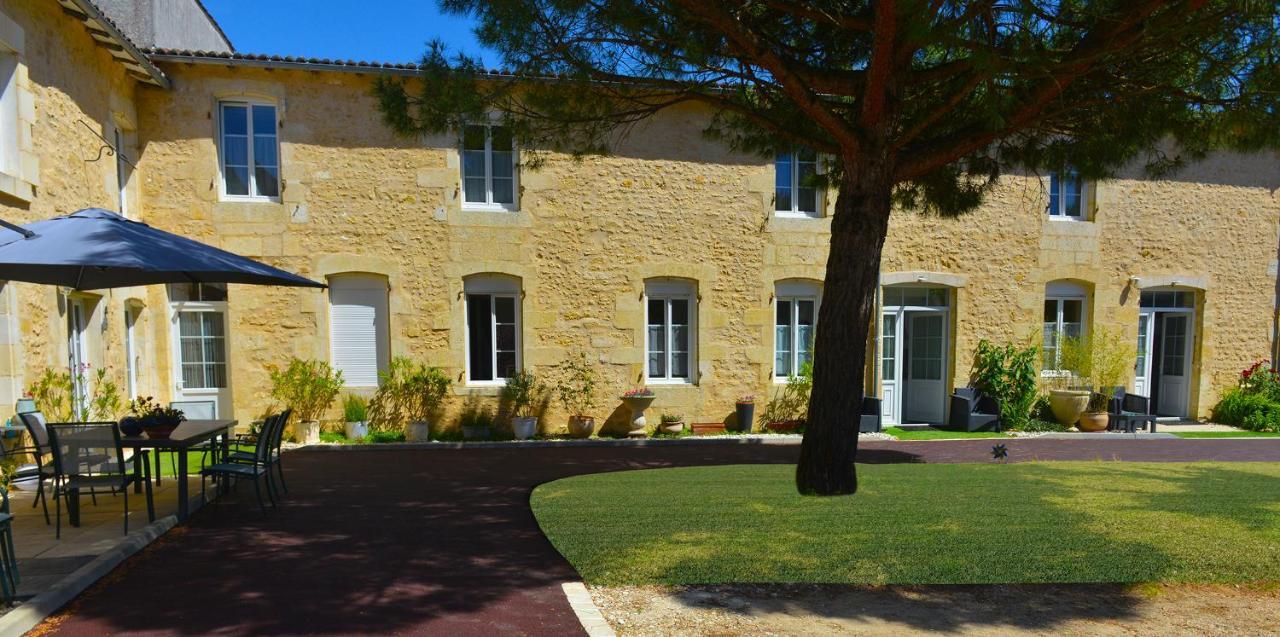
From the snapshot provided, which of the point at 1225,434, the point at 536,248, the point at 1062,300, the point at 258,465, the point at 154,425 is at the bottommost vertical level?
the point at 1225,434

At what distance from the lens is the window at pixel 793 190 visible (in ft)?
34.1

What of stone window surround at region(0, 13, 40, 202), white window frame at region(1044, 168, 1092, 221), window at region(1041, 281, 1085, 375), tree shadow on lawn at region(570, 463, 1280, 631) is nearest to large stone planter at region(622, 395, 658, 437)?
tree shadow on lawn at region(570, 463, 1280, 631)

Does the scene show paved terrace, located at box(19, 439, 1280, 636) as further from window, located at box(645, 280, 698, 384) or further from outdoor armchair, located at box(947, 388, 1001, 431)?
outdoor armchair, located at box(947, 388, 1001, 431)

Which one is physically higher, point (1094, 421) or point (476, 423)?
point (476, 423)

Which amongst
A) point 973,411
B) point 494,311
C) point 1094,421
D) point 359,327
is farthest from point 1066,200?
point 359,327

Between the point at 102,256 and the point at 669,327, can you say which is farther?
the point at 669,327

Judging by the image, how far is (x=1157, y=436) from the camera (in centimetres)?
1048

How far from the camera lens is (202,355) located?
Answer: 9.08m

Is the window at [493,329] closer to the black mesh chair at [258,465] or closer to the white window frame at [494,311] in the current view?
the white window frame at [494,311]

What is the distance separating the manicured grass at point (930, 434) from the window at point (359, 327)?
7.65 meters

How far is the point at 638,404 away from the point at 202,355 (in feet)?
19.6

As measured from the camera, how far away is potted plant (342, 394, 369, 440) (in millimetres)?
8969

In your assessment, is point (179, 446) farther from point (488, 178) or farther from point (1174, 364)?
point (1174, 364)

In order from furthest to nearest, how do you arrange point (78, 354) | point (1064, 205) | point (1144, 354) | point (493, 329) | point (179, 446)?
point (1144, 354) < point (1064, 205) < point (493, 329) < point (78, 354) < point (179, 446)
